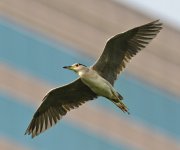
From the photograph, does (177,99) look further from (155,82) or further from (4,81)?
(4,81)

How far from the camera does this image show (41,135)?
130 feet

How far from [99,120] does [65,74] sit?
7.61 ft

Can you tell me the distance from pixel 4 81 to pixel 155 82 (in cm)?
858

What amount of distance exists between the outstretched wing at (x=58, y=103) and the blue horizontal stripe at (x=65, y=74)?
17.2 metres

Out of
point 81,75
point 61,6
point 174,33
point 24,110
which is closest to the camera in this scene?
point 81,75

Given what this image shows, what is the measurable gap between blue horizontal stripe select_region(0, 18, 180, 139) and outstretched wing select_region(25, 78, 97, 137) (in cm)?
1717

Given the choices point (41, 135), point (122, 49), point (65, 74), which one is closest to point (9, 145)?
point (41, 135)

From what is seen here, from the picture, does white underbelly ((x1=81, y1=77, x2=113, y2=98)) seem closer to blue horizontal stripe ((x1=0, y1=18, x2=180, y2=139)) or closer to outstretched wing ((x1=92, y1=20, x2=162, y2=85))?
outstretched wing ((x1=92, y1=20, x2=162, y2=85))

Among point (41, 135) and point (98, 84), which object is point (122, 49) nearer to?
point (98, 84)

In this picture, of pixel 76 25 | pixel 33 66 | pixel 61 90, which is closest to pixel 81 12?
pixel 76 25

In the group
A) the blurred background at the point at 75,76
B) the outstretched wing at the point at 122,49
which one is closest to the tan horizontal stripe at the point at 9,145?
the blurred background at the point at 75,76

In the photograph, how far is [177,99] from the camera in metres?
46.4

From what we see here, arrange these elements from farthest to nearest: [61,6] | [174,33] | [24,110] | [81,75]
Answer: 1. [174,33]
2. [61,6]
3. [24,110]
4. [81,75]

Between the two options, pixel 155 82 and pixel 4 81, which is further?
pixel 155 82
